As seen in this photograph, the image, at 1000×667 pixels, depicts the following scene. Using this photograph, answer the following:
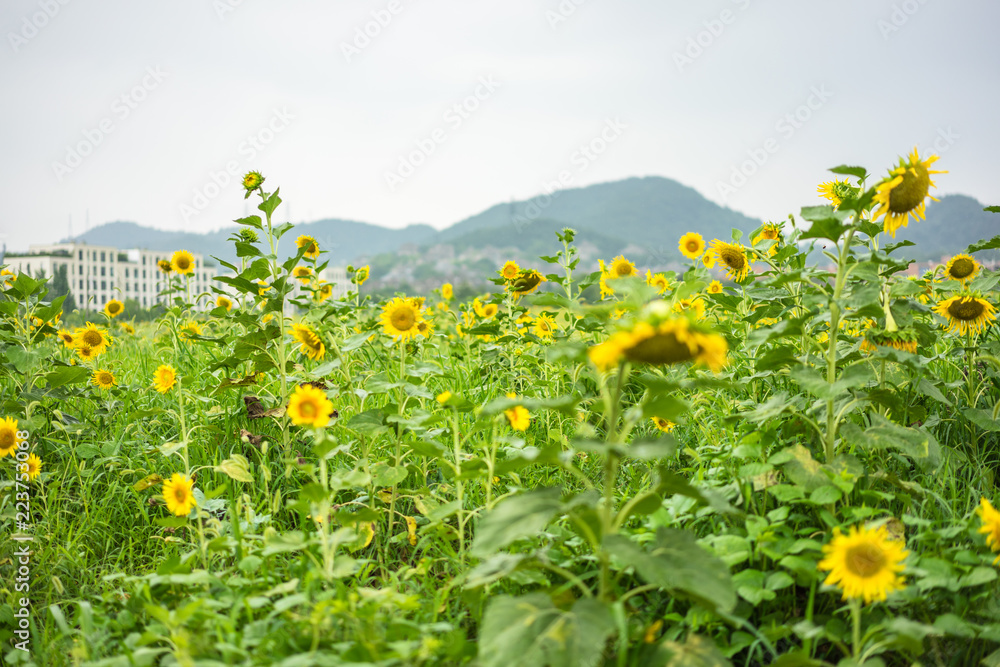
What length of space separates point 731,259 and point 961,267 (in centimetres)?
84

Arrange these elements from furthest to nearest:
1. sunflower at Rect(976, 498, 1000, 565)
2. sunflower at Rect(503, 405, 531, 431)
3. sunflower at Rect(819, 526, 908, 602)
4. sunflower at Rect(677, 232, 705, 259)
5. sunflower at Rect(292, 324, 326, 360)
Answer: sunflower at Rect(677, 232, 705, 259)
sunflower at Rect(292, 324, 326, 360)
sunflower at Rect(503, 405, 531, 431)
sunflower at Rect(976, 498, 1000, 565)
sunflower at Rect(819, 526, 908, 602)

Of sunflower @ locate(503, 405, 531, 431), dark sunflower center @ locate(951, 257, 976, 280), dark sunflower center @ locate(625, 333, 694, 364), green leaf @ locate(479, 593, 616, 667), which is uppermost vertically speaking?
dark sunflower center @ locate(951, 257, 976, 280)

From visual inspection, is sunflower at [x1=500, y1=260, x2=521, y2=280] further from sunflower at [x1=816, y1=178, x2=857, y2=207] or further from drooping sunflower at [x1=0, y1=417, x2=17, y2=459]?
drooping sunflower at [x1=0, y1=417, x2=17, y2=459]

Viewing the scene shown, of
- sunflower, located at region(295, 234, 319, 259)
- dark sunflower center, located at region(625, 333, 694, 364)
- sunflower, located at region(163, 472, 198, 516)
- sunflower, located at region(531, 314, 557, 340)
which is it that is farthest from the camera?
sunflower, located at region(531, 314, 557, 340)

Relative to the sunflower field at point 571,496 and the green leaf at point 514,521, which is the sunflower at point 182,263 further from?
the green leaf at point 514,521

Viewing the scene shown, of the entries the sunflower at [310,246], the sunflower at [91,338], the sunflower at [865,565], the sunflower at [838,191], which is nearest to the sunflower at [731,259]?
the sunflower at [838,191]

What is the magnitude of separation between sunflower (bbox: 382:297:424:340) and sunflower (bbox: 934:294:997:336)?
70.8 inches

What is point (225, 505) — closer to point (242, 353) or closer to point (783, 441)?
point (242, 353)

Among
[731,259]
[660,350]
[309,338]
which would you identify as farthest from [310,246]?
[660,350]

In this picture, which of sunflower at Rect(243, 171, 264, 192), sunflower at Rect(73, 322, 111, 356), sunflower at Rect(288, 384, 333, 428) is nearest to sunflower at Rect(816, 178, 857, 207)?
sunflower at Rect(288, 384, 333, 428)

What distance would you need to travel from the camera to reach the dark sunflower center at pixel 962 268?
2225 millimetres

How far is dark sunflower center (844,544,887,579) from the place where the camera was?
1146 mm

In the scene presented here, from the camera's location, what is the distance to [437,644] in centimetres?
110

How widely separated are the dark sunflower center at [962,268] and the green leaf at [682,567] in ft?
6.17
